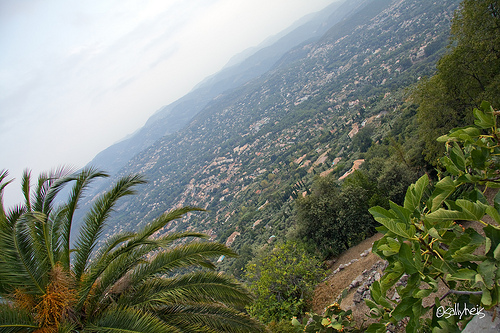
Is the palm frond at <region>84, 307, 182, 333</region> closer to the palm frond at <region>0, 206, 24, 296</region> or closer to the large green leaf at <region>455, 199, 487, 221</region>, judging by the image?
the palm frond at <region>0, 206, 24, 296</region>

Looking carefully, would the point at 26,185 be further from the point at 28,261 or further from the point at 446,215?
the point at 446,215

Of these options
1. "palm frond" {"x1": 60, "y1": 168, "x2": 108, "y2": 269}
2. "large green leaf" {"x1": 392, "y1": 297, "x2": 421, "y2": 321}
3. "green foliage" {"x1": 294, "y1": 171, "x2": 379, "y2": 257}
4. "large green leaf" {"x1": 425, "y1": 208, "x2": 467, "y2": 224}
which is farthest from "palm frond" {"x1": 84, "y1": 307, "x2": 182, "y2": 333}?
"green foliage" {"x1": 294, "y1": 171, "x2": 379, "y2": 257}

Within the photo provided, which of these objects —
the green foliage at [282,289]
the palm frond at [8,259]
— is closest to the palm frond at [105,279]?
the palm frond at [8,259]

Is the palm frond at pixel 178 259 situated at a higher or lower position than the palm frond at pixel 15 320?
lower

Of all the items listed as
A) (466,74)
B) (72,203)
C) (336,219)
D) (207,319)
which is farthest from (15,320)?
(466,74)

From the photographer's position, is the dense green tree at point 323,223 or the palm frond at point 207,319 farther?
the dense green tree at point 323,223

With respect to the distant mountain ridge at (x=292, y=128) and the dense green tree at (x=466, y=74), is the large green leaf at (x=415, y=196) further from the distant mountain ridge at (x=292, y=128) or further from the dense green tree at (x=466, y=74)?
the distant mountain ridge at (x=292, y=128)
